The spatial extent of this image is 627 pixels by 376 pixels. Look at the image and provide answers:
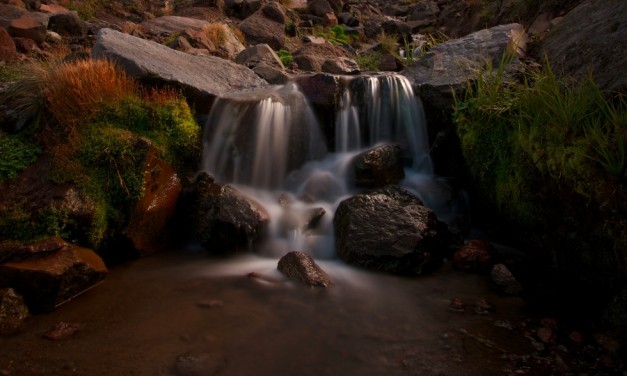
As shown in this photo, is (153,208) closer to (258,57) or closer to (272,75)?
(272,75)

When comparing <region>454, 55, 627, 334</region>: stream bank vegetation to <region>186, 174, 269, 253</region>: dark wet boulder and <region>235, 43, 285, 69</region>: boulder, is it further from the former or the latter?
<region>235, 43, 285, 69</region>: boulder

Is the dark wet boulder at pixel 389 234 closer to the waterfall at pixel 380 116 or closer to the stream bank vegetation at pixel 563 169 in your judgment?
the stream bank vegetation at pixel 563 169

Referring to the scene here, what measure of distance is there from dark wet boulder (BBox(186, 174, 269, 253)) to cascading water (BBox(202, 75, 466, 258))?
0.31 meters

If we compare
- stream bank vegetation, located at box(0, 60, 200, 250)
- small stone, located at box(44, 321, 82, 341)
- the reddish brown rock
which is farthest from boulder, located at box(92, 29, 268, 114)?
the reddish brown rock

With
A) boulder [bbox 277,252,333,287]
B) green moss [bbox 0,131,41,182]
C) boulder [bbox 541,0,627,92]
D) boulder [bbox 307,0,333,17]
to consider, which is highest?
boulder [bbox 307,0,333,17]

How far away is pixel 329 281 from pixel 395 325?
0.98 metres

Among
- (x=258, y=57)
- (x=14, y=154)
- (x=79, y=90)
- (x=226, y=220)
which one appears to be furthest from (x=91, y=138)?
(x=258, y=57)

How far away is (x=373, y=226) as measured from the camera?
5016mm

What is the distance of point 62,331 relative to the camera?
340cm

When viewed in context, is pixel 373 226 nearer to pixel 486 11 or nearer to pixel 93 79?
pixel 93 79

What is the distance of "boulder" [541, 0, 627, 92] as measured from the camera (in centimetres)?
446

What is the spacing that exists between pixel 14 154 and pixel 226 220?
2.62 m

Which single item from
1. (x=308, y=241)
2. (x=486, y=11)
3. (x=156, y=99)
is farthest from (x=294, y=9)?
(x=308, y=241)

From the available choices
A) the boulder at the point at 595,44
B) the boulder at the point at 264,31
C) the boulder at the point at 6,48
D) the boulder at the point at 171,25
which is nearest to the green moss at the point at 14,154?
the boulder at the point at 6,48
